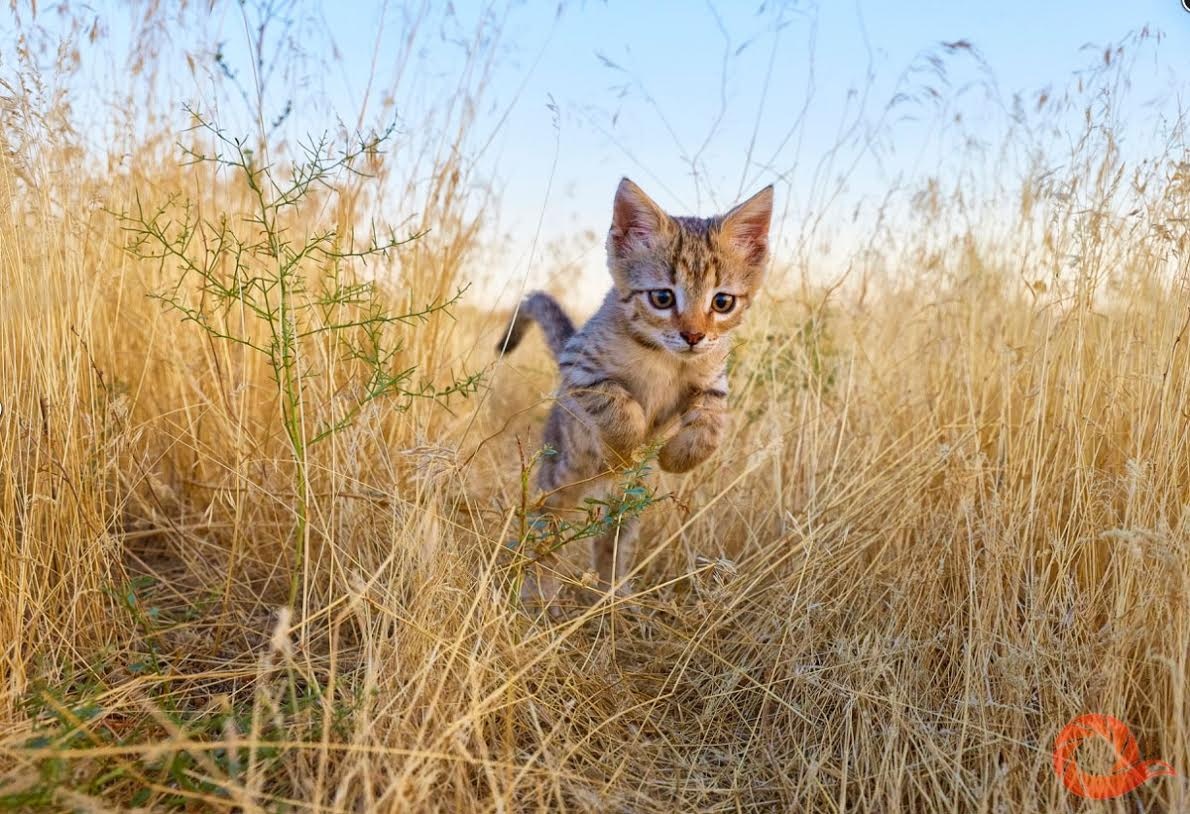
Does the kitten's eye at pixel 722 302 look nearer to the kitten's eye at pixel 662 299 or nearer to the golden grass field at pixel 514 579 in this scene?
the kitten's eye at pixel 662 299

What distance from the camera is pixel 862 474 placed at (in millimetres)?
3203

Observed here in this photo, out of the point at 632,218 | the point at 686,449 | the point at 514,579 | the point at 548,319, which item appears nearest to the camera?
the point at 514,579

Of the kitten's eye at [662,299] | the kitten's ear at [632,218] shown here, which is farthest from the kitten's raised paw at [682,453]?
the kitten's ear at [632,218]

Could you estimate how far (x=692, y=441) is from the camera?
3070 mm

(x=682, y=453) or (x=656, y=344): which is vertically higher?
(x=656, y=344)

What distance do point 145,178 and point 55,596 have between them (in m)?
2.20

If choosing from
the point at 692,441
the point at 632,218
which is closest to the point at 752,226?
the point at 632,218

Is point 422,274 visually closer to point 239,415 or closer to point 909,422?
point 239,415

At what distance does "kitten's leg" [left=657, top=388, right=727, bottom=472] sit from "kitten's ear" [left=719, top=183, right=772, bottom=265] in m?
0.70

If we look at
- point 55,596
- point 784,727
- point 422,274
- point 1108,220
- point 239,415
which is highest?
point 1108,220

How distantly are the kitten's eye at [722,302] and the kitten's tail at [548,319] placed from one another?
34.3 inches

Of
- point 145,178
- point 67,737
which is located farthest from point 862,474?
point 145,178

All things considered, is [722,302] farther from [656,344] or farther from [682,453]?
[682,453]

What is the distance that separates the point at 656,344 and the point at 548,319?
917 mm
